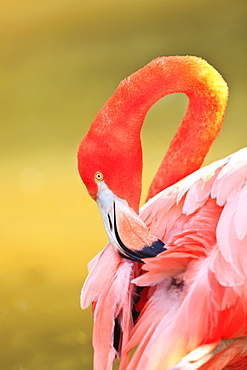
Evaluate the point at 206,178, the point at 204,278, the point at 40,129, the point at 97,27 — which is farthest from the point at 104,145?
the point at 97,27

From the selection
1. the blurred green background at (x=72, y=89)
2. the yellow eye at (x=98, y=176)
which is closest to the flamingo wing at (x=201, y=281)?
the yellow eye at (x=98, y=176)

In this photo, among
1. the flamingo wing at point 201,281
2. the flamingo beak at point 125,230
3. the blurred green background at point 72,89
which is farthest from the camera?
the blurred green background at point 72,89

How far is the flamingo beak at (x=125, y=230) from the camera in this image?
3.15 feet

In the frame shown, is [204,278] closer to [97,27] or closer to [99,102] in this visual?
[99,102]

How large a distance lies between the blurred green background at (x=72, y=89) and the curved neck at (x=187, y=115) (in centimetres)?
78

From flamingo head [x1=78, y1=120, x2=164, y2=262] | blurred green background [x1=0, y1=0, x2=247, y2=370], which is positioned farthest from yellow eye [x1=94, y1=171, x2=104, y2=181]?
blurred green background [x1=0, y1=0, x2=247, y2=370]

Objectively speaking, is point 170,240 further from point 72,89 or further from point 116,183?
point 72,89

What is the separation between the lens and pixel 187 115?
1.22 m

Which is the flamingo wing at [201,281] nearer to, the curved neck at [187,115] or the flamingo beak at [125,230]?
the flamingo beak at [125,230]

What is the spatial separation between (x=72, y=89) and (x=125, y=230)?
1.27m

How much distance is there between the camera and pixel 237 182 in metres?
0.89

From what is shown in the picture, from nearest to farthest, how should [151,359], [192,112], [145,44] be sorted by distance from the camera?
[151,359], [192,112], [145,44]

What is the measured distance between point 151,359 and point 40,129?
4.72 ft

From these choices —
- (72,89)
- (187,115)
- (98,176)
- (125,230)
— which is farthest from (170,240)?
(72,89)
